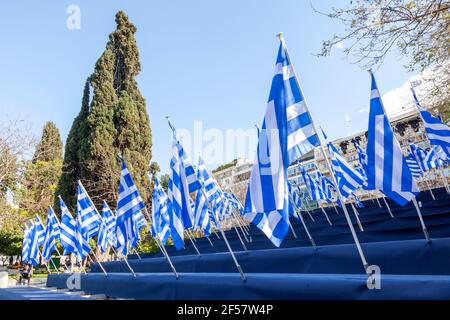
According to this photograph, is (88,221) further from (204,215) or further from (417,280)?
(417,280)

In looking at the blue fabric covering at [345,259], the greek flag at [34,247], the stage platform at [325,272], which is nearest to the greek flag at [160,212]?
the stage platform at [325,272]

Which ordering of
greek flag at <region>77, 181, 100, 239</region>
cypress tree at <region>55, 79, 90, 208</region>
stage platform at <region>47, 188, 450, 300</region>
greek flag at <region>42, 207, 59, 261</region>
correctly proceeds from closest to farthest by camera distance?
stage platform at <region>47, 188, 450, 300</region>, greek flag at <region>77, 181, 100, 239</region>, greek flag at <region>42, 207, 59, 261</region>, cypress tree at <region>55, 79, 90, 208</region>

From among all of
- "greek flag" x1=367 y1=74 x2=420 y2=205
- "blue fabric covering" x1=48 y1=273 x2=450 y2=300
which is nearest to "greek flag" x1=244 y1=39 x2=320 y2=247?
"blue fabric covering" x1=48 y1=273 x2=450 y2=300

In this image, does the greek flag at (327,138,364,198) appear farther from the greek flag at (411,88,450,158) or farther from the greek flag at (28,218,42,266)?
the greek flag at (28,218,42,266)

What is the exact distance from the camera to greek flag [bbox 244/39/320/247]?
5.02 m

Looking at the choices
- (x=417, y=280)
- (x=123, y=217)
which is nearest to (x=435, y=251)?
(x=417, y=280)

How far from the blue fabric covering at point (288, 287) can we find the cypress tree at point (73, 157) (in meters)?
22.7

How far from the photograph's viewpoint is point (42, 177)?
100ft

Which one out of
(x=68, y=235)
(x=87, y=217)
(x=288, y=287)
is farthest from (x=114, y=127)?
(x=288, y=287)

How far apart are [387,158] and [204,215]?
27.5 ft

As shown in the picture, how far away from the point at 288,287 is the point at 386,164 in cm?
248

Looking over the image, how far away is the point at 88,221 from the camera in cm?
1340

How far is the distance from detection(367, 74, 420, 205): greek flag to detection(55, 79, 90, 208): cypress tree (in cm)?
2561

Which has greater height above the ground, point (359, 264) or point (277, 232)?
point (277, 232)
